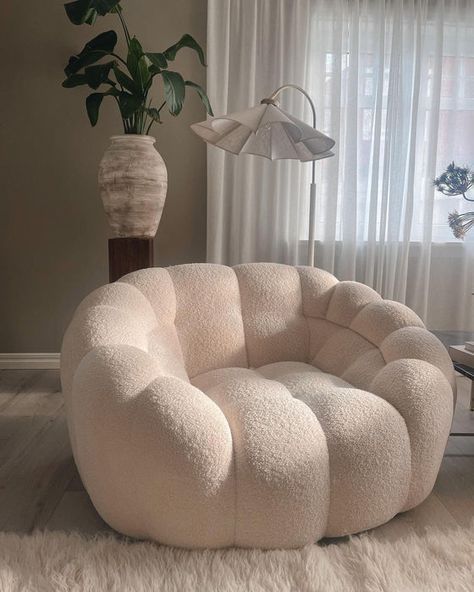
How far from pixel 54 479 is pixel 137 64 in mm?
1761

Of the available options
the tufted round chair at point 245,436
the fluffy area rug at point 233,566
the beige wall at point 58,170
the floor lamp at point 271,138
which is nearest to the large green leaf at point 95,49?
the beige wall at point 58,170

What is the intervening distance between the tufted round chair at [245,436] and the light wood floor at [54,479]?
11cm

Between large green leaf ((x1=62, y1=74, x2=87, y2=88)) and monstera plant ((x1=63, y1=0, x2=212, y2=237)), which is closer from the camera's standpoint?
monstera plant ((x1=63, y1=0, x2=212, y2=237))

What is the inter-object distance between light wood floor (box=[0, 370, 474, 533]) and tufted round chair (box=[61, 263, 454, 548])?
0.11 metres

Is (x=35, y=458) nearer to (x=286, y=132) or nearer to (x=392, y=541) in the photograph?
(x=392, y=541)

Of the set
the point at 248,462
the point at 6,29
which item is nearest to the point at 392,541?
the point at 248,462

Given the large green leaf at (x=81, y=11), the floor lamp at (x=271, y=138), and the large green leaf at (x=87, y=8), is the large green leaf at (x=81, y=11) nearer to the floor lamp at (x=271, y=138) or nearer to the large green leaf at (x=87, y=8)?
the large green leaf at (x=87, y=8)

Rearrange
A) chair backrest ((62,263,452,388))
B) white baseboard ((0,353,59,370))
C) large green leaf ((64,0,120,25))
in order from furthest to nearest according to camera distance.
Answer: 1. white baseboard ((0,353,59,370))
2. large green leaf ((64,0,120,25))
3. chair backrest ((62,263,452,388))

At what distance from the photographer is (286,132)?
235cm

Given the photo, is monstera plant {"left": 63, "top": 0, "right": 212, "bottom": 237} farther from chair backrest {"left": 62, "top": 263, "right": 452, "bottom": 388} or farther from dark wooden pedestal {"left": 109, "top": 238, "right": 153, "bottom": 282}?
chair backrest {"left": 62, "top": 263, "right": 452, "bottom": 388}

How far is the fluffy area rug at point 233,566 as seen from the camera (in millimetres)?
1194

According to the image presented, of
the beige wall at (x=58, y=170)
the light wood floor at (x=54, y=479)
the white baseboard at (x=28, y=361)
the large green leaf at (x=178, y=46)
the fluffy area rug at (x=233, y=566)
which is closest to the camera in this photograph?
the fluffy area rug at (x=233, y=566)

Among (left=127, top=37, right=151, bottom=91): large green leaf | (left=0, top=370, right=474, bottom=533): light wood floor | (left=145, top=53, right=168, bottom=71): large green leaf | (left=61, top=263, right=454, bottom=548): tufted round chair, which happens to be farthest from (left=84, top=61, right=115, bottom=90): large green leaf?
(left=0, top=370, right=474, bottom=533): light wood floor

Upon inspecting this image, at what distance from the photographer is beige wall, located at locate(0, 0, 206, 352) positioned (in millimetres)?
3066
